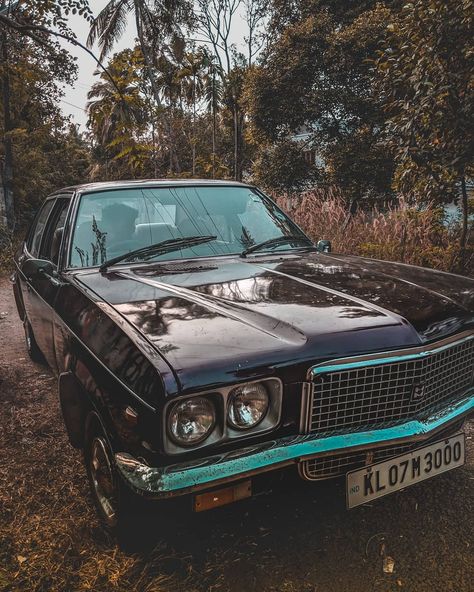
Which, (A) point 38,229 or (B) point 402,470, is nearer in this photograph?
(B) point 402,470

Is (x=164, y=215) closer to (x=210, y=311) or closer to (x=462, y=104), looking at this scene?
(x=210, y=311)

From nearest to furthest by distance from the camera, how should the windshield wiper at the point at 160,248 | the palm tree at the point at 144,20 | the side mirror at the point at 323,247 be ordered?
the windshield wiper at the point at 160,248 < the side mirror at the point at 323,247 < the palm tree at the point at 144,20

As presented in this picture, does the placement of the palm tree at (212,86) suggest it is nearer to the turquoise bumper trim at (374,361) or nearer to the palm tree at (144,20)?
the palm tree at (144,20)

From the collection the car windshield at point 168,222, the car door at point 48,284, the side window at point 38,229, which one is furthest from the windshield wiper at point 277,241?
the side window at point 38,229

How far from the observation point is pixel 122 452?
1.78m

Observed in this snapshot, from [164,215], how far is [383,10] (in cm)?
1273

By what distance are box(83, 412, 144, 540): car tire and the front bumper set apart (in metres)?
0.15

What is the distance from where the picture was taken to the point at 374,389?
1.91 m

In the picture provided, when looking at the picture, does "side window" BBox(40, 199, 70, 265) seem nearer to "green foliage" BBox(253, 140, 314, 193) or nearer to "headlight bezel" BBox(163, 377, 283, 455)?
"headlight bezel" BBox(163, 377, 283, 455)

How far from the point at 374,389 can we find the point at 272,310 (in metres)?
0.51

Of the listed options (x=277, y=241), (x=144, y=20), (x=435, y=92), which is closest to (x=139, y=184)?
(x=277, y=241)

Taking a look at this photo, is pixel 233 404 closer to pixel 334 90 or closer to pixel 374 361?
pixel 374 361

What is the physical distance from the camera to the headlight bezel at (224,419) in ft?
5.32

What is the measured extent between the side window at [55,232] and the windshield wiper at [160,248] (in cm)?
49
